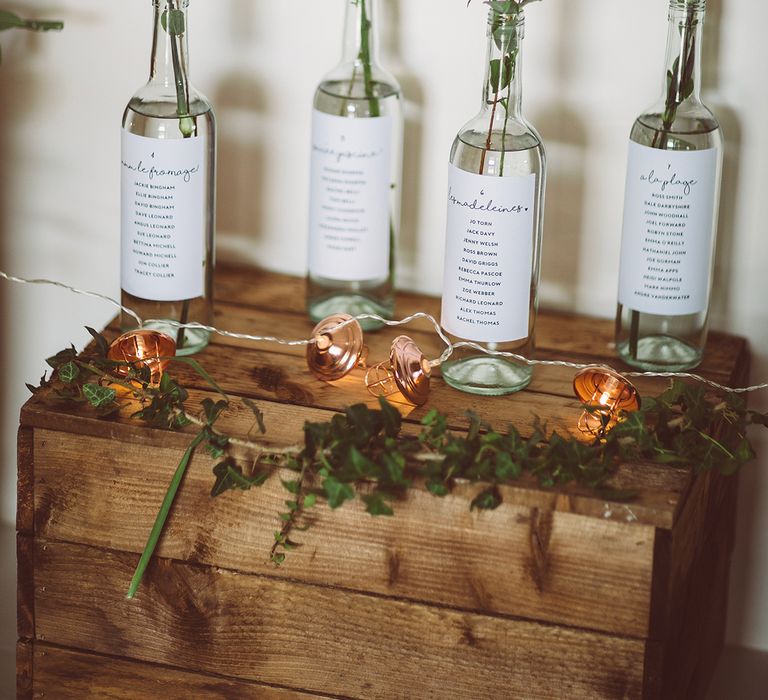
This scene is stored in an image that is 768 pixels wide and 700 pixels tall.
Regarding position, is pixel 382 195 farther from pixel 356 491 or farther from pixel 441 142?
pixel 356 491

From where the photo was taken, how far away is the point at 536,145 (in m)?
0.95

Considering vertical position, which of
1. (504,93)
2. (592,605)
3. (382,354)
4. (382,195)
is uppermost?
(504,93)

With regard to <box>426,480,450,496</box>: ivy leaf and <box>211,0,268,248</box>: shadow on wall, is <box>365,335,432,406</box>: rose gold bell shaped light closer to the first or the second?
<box>426,480,450,496</box>: ivy leaf

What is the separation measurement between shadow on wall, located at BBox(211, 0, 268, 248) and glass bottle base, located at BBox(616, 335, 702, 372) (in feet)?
1.31

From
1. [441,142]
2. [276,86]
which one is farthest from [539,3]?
[276,86]

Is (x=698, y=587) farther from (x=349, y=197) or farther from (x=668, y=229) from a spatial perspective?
(x=349, y=197)

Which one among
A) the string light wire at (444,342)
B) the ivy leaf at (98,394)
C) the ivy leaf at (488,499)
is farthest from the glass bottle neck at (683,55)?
the ivy leaf at (98,394)

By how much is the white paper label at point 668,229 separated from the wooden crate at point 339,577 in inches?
2.9

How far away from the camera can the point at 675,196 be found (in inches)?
38.7

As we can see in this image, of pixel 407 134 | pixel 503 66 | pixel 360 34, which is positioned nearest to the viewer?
pixel 503 66

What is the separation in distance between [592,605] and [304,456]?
0.23 m

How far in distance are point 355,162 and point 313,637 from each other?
15.7 inches

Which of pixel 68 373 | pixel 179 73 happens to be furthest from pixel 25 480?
pixel 179 73

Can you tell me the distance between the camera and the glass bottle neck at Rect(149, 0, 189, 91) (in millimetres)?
987
